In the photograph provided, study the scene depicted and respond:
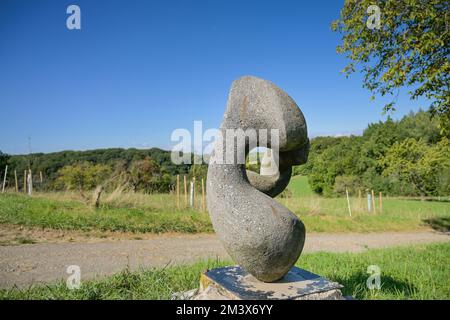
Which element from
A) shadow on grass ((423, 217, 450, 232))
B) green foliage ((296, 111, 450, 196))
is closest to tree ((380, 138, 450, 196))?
green foliage ((296, 111, 450, 196))

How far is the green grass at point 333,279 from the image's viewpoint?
425 cm

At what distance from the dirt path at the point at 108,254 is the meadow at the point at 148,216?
0.98 metres

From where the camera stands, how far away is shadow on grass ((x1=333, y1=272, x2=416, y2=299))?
14.4 ft

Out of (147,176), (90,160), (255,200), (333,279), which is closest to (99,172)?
(147,176)

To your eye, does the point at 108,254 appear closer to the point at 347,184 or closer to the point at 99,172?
the point at 99,172

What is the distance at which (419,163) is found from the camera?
2572cm

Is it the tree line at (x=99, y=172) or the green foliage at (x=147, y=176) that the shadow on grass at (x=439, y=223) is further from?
the green foliage at (x=147, y=176)

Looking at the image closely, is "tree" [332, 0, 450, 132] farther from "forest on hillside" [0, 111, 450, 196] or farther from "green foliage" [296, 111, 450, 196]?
"green foliage" [296, 111, 450, 196]

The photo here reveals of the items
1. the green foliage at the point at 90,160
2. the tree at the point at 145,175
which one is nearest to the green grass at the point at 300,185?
the green foliage at the point at 90,160

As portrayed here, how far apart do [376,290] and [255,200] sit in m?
2.79

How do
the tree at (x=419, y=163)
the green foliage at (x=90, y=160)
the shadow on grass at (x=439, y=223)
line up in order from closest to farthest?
the shadow on grass at (x=439, y=223) → the green foliage at (x=90, y=160) → the tree at (x=419, y=163)

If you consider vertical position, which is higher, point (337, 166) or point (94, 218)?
point (337, 166)
